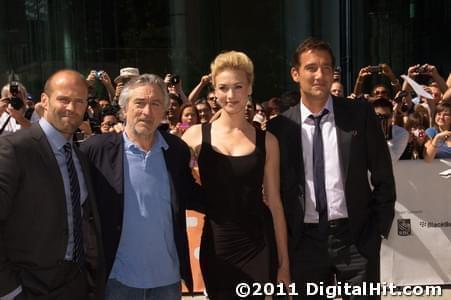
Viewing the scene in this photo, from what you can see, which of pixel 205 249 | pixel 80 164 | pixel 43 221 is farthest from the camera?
pixel 205 249

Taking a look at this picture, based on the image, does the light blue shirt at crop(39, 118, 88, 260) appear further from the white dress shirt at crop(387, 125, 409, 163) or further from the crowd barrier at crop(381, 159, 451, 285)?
the crowd barrier at crop(381, 159, 451, 285)

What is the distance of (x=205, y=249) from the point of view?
3.47 metres

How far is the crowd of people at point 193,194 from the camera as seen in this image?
9.59ft

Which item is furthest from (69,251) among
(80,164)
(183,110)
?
(183,110)

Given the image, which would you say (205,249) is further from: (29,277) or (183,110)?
(183,110)

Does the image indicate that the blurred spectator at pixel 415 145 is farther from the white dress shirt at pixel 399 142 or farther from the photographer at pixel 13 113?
the photographer at pixel 13 113

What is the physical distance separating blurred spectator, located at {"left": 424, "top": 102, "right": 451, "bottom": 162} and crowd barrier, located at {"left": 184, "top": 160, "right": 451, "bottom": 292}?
11cm

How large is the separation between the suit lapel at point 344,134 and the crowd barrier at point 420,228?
2.20m

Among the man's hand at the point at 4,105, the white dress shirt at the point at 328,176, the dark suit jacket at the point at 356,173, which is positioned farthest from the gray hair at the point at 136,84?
the man's hand at the point at 4,105

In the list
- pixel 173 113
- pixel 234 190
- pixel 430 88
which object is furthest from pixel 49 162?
pixel 430 88

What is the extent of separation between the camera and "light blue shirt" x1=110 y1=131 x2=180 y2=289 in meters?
3.23

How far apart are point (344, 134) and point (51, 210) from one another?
1.69 m

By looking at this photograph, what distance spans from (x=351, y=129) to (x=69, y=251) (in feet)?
5.62

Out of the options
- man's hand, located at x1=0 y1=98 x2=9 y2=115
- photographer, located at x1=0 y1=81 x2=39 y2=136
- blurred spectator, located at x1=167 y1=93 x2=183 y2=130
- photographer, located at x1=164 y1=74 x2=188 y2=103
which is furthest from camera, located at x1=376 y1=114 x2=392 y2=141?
man's hand, located at x1=0 y1=98 x2=9 y2=115
